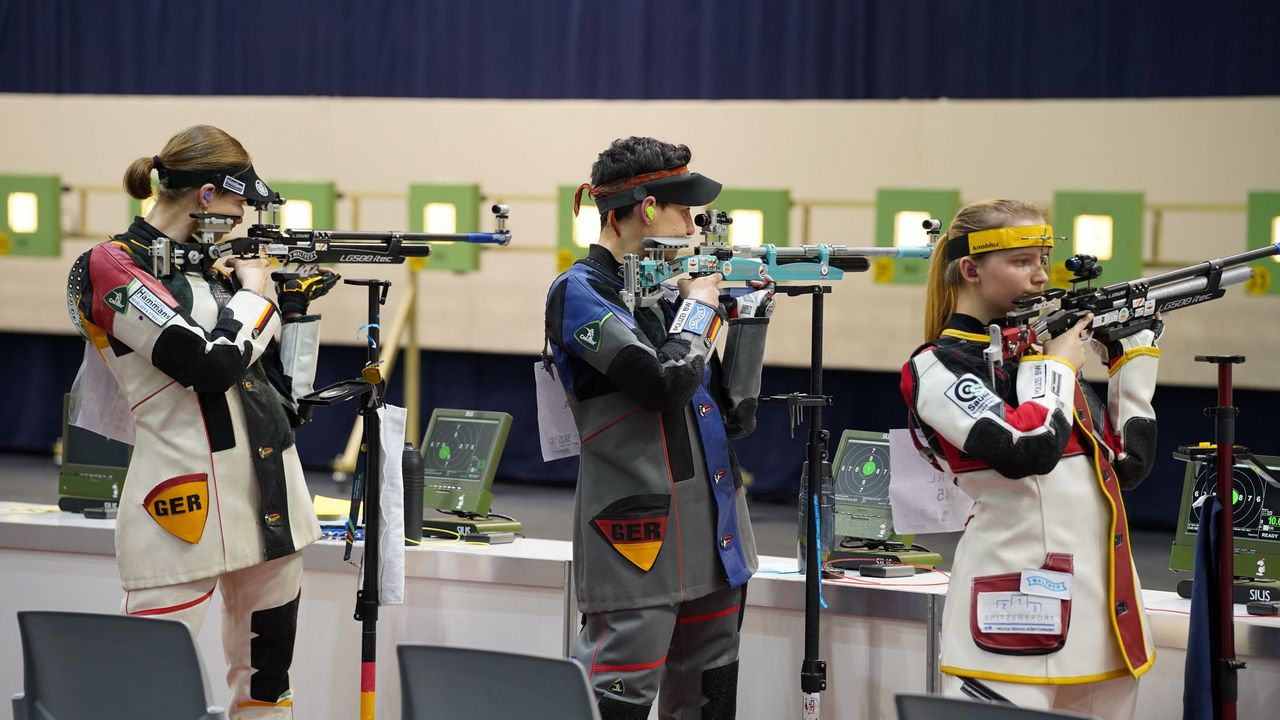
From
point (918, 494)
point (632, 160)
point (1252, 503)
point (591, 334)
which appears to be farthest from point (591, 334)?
point (1252, 503)

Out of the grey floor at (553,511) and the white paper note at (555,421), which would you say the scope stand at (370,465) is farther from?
the grey floor at (553,511)

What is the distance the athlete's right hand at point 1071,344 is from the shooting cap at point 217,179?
1.59 meters

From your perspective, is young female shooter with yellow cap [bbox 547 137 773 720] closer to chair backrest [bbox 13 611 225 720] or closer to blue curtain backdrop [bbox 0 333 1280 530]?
chair backrest [bbox 13 611 225 720]

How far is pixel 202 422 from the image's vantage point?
2.72m

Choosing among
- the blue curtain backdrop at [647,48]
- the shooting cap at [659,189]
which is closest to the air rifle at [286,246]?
the shooting cap at [659,189]

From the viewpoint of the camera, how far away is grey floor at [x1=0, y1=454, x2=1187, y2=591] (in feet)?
18.6

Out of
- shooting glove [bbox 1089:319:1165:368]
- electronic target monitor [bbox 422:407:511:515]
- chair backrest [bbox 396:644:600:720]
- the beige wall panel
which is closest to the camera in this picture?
chair backrest [bbox 396:644:600:720]

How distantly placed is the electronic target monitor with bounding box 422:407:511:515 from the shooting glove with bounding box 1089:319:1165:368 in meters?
1.65

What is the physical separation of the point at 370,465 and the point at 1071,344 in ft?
4.84

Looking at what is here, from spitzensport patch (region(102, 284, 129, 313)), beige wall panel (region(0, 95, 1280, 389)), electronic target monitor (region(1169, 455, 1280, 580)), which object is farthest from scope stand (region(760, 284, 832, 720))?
beige wall panel (region(0, 95, 1280, 389))

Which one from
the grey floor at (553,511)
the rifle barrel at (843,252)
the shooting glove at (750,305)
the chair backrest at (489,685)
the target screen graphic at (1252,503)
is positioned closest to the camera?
the chair backrest at (489,685)

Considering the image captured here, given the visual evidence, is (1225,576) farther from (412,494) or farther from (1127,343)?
(412,494)

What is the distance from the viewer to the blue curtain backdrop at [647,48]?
6250 millimetres

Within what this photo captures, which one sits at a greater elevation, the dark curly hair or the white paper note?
the dark curly hair
